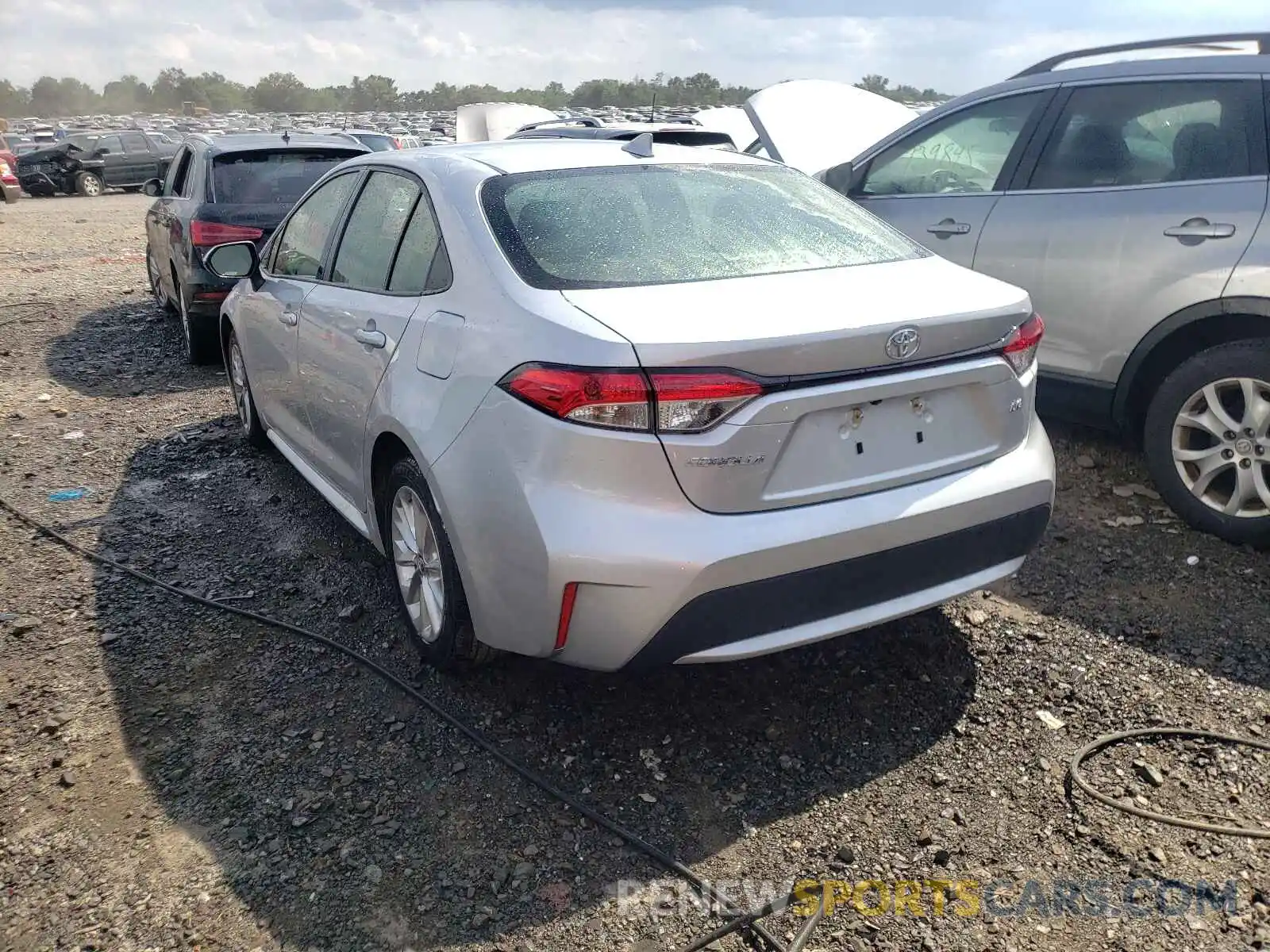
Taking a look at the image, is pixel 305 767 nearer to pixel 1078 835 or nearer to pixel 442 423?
pixel 442 423

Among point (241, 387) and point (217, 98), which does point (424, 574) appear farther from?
point (217, 98)

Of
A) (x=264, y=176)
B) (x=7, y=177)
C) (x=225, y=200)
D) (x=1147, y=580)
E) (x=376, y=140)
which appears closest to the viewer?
(x=1147, y=580)

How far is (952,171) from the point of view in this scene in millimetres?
5199

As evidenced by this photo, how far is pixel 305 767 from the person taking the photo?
9.45ft

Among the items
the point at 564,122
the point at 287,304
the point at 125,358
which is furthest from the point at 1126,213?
the point at 564,122

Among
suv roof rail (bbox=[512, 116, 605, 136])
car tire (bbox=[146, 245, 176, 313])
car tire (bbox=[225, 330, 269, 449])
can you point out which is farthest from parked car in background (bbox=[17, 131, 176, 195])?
car tire (bbox=[225, 330, 269, 449])

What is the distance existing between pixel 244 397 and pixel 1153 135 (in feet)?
15.3

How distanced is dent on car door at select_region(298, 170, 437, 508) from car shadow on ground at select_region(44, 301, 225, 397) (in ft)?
11.8

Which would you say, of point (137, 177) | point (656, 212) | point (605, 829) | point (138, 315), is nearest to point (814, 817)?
point (605, 829)

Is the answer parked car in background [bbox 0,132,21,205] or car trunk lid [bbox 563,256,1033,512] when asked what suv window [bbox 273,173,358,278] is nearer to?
car trunk lid [bbox 563,256,1033,512]

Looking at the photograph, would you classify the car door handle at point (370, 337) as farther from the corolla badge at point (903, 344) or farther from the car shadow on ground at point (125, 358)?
the car shadow on ground at point (125, 358)

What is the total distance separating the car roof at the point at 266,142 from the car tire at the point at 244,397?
2.32m

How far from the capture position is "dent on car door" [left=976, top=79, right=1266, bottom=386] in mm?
4000

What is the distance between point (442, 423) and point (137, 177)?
30.5m
